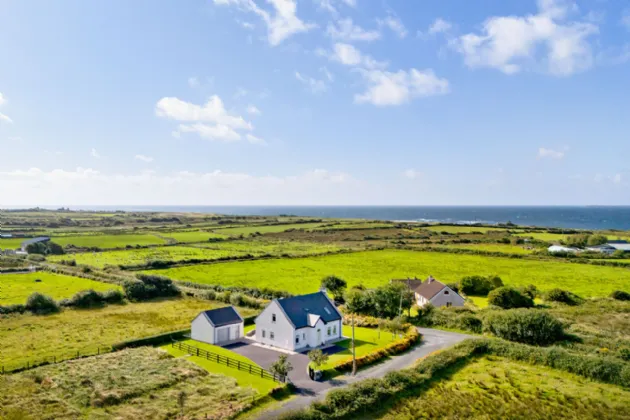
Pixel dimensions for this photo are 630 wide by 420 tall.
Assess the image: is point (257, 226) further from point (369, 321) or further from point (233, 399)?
point (233, 399)

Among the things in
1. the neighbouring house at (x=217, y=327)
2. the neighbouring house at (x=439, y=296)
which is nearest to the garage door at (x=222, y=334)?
the neighbouring house at (x=217, y=327)

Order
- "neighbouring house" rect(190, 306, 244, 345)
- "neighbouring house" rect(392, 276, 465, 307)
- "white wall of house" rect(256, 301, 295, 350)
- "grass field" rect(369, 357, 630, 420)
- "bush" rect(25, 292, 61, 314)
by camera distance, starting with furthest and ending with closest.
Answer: "neighbouring house" rect(392, 276, 465, 307) → "bush" rect(25, 292, 61, 314) → "neighbouring house" rect(190, 306, 244, 345) → "white wall of house" rect(256, 301, 295, 350) → "grass field" rect(369, 357, 630, 420)

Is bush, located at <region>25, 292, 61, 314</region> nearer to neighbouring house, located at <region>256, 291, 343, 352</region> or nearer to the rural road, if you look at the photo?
neighbouring house, located at <region>256, 291, 343, 352</region>

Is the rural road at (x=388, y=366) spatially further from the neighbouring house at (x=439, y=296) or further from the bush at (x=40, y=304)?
the bush at (x=40, y=304)

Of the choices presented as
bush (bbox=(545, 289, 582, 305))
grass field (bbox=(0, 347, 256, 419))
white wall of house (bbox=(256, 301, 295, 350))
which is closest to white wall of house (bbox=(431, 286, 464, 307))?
bush (bbox=(545, 289, 582, 305))

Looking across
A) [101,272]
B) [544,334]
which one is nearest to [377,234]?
[101,272]

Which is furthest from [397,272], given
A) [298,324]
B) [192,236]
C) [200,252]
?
[192,236]

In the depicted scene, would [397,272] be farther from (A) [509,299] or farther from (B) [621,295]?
(B) [621,295]
